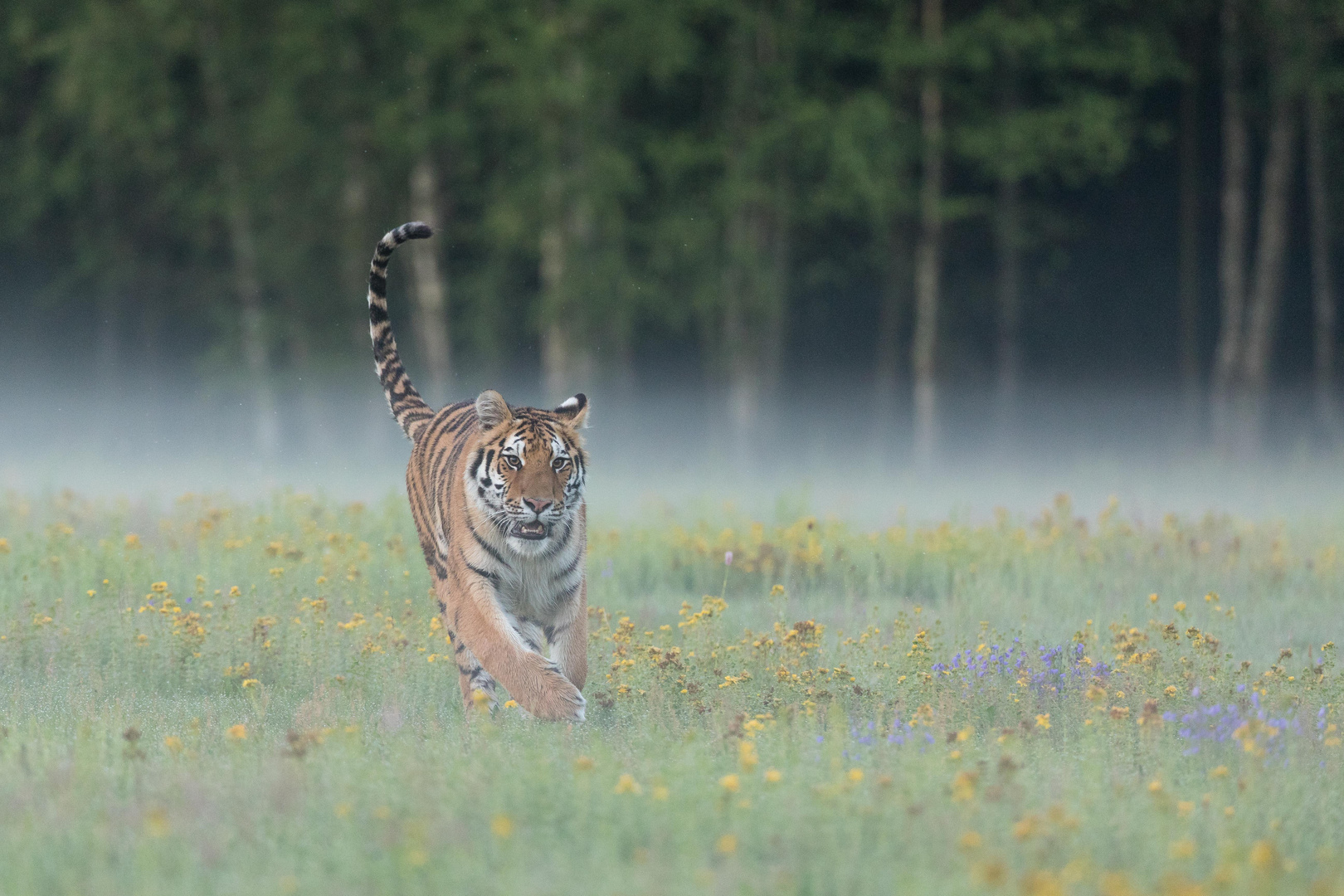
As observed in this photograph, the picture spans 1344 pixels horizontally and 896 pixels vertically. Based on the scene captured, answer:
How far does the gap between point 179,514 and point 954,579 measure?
619 cm

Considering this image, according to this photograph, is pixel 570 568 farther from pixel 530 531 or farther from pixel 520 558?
pixel 530 531

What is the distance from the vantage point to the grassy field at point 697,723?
412cm

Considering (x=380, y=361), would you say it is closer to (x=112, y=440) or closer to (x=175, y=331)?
(x=112, y=440)

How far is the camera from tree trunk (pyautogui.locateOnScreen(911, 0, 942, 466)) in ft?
71.1

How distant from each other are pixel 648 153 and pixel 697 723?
17.7m

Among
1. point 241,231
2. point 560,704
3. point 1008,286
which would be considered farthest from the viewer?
point 241,231

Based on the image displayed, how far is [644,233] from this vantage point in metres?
23.4

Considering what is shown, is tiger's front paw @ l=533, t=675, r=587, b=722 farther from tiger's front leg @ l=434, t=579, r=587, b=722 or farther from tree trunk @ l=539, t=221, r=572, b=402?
tree trunk @ l=539, t=221, r=572, b=402

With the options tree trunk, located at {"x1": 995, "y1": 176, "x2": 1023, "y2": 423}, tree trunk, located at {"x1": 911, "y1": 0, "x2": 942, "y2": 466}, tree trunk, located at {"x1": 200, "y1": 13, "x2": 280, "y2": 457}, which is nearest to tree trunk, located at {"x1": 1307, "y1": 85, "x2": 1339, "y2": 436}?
tree trunk, located at {"x1": 995, "y1": 176, "x2": 1023, "y2": 423}

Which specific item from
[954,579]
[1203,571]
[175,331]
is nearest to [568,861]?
[954,579]

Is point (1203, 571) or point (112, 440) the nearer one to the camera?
point (1203, 571)

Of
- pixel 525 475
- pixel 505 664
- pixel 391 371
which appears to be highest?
pixel 391 371

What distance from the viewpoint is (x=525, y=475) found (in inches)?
256

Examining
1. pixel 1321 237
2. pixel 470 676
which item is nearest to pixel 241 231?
pixel 1321 237
